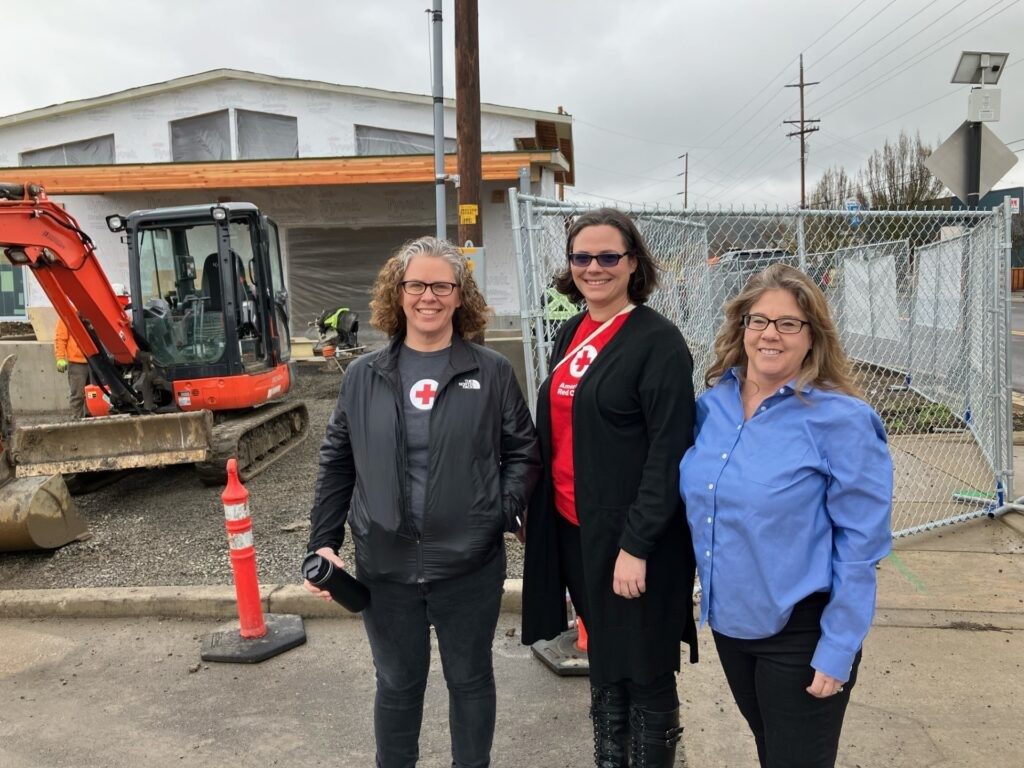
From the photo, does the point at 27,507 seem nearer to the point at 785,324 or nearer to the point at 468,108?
the point at 785,324

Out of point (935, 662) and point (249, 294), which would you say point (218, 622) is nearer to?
point (935, 662)

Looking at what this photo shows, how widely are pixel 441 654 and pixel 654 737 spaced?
2.42ft

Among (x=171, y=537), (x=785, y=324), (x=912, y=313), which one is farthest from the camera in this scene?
(x=912, y=313)

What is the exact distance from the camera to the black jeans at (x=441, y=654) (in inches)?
97.3

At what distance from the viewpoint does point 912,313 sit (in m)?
9.35

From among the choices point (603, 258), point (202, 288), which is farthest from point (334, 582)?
point (202, 288)

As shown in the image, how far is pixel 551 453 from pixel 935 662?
249 cm

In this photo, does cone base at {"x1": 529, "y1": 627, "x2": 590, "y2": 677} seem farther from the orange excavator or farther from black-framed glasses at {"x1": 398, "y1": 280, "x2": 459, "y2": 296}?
the orange excavator

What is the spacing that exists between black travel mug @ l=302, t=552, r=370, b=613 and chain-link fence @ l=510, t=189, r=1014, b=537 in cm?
146

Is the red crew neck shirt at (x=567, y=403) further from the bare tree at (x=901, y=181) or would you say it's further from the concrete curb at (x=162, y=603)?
the bare tree at (x=901, y=181)

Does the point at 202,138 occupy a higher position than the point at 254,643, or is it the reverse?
the point at 202,138

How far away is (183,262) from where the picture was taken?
838cm

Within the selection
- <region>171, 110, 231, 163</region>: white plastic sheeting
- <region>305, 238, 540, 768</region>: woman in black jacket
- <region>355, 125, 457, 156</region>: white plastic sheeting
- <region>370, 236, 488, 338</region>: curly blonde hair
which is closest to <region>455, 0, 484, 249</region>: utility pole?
<region>370, 236, 488, 338</region>: curly blonde hair

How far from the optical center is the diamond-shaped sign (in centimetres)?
588
